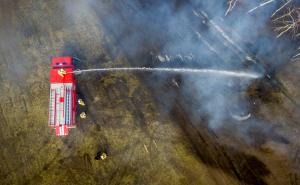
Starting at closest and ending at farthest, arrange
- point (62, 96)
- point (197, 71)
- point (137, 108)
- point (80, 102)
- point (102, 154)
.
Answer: point (102, 154), point (62, 96), point (137, 108), point (80, 102), point (197, 71)

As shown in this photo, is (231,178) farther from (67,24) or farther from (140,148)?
(67,24)

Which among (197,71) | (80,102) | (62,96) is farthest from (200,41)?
(62,96)

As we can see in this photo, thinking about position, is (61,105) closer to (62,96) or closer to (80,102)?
(62,96)

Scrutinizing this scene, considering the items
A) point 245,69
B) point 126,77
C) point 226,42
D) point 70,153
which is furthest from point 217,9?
point 70,153

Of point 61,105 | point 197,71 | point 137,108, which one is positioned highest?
point 197,71

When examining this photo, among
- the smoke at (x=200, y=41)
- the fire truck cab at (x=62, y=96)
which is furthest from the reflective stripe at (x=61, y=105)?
the smoke at (x=200, y=41)

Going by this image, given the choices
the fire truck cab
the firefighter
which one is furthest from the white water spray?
the firefighter
